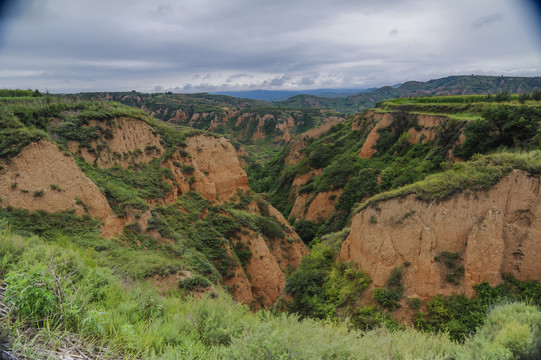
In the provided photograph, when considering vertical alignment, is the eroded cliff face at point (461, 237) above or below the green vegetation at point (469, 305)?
above

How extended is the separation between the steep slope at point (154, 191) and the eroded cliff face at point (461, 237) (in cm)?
920

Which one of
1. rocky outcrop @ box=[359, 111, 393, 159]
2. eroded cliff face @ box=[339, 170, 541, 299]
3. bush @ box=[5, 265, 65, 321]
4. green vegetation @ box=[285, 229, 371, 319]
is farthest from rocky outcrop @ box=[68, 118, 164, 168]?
rocky outcrop @ box=[359, 111, 393, 159]

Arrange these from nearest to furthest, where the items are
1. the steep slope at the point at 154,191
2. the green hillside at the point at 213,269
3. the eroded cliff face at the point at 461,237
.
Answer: the green hillside at the point at 213,269 < the eroded cliff face at the point at 461,237 < the steep slope at the point at 154,191

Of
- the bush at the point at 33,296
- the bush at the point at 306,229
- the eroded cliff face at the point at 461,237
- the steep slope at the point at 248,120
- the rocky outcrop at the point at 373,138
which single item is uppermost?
the steep slope at the point at 248,120

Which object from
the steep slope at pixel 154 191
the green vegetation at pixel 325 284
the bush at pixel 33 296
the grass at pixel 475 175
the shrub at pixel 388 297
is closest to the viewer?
the bush at pixel 33 296

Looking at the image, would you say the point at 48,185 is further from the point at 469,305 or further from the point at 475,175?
the point at 475,175

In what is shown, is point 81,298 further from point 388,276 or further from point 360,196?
point 360,196

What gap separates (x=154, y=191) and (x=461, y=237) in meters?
18.0

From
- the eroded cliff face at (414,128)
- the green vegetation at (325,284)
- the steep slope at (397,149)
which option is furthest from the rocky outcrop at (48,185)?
the eroded cliff face at (414,128)

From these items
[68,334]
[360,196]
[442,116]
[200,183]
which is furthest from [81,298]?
[442,116]

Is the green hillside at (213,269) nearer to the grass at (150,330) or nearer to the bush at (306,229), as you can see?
the grass at (150,330)

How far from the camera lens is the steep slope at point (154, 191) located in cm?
1321

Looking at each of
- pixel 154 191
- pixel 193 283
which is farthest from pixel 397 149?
pixel 193 283

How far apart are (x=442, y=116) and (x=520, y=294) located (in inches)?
841
